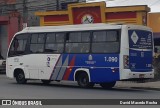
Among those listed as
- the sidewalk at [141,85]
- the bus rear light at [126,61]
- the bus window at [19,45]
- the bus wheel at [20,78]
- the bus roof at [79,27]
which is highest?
the bus roof at [79,27]

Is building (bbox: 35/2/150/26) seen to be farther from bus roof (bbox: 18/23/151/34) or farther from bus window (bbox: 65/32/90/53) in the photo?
bus window (bbox: 65/32/90/53)

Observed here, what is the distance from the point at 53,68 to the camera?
866 inches

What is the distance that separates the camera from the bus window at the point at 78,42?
20938 mm

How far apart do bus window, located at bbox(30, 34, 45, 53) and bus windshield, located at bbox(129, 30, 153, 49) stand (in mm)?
4914

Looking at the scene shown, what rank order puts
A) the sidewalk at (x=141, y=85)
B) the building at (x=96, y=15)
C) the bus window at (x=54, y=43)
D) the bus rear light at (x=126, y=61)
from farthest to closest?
the building at (x=96, y=15), the bus window at (x=54, y=43), the sidewalk at (x=141, y=85), the bus rear light at (x=126, y=61)

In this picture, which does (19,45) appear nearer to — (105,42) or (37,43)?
(37,43)

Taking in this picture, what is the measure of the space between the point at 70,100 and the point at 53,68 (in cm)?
654

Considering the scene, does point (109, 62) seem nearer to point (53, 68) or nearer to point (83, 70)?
point (83, 70)

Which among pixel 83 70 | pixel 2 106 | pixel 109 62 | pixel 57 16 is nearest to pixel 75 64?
pixel 83 70

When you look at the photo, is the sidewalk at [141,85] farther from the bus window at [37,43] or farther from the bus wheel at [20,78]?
the bus wheel at [20,78]

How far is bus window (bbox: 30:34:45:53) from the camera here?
22716 millimetres

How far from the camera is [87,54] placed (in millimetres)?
20828

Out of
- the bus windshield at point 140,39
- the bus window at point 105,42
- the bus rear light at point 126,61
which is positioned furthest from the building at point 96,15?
the bus rear light at point 126,61

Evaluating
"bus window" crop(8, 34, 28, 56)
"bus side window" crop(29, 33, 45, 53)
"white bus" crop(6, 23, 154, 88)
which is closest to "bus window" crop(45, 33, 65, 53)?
"white bus" crop(6, 23, 154, 88)
